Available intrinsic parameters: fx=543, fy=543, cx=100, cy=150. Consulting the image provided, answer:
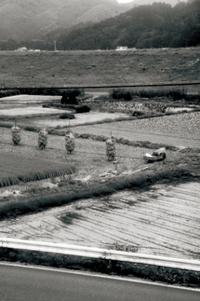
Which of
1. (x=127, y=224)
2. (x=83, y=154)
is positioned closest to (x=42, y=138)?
(x=83, y=154)

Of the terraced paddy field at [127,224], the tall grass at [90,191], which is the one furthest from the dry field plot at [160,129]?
the terraced paddy field at [127,224]

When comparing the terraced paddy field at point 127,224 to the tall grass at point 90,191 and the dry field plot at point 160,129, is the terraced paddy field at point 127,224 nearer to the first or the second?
the tall grass at point 90,191

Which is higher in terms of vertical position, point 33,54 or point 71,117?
point 33,54

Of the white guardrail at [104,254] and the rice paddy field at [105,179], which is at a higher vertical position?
the white guardrail at [104,254]

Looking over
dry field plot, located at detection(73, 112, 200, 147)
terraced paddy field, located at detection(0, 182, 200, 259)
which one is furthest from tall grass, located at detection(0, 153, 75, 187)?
dry field plot, located at detection(73, 112, 200, 147)

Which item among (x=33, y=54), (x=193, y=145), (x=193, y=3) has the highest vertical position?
(x=193, y=3)

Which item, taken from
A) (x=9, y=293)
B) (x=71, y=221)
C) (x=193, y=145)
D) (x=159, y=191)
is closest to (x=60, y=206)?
(x=71, y=221)

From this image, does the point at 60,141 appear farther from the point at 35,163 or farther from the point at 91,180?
the point at 91,180
